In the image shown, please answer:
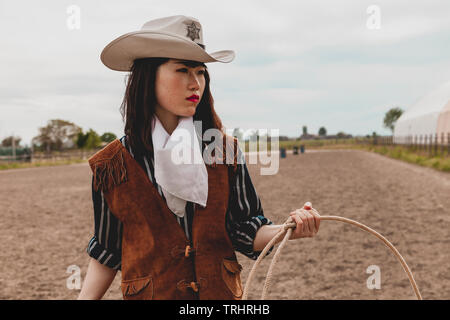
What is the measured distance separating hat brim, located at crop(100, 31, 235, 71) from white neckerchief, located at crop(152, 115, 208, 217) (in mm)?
227

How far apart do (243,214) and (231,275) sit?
8.1 inches

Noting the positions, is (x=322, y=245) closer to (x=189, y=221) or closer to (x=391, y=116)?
(x=189, y=221)

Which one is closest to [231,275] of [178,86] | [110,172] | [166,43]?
[110,172]

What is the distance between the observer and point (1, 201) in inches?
410

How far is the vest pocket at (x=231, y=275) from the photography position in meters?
1.30

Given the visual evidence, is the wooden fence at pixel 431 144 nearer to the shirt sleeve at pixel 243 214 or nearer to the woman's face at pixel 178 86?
A: the shirt sleeve at pixel 243 214

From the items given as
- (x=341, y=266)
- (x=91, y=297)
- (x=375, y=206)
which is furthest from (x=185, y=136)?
(x=375, y=206)

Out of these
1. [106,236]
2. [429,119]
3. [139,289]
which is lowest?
[139,289]

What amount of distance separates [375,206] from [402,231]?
1943 mm

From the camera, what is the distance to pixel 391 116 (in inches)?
3105

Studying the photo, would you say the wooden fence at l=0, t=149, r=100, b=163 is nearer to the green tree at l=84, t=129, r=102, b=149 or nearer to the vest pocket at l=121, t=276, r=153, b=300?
the green tree at l=84, t=129, r=102, b=149

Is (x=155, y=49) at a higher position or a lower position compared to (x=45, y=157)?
higher

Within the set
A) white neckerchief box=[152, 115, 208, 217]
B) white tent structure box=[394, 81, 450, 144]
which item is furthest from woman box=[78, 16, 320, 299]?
white tent structure box=[394, 81, 450, 144]
